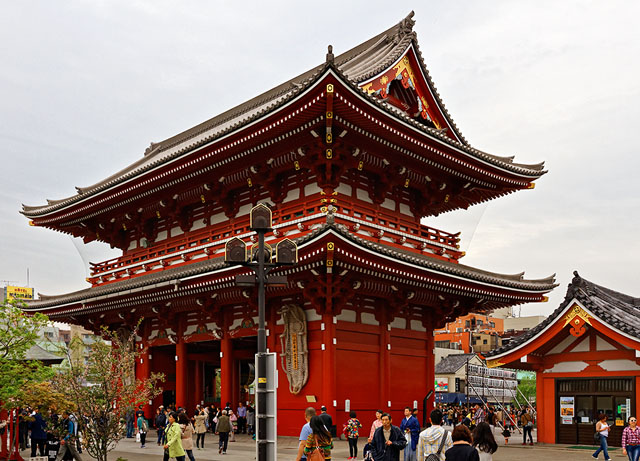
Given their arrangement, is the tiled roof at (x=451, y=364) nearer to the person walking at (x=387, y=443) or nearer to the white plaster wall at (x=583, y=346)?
the white plaster wall at (x=583, y=346)

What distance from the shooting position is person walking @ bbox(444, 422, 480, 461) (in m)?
9.23

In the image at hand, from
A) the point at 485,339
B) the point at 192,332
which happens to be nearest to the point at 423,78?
the point at 192,332

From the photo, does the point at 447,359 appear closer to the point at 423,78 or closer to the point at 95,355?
the point at 423,78

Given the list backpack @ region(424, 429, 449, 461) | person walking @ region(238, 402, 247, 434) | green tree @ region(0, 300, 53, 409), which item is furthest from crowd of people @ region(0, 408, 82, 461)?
backpack @ region(424, 429, 449, 461)

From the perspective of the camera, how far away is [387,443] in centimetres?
1352

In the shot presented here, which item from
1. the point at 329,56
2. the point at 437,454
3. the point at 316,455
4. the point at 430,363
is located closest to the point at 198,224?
the point at 430,363

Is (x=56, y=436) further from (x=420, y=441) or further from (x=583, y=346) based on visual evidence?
(x=583, y=346)

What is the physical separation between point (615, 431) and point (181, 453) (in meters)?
16.4

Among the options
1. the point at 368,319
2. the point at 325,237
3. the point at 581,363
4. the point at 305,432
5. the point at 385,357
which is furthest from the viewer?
the point at 368,319

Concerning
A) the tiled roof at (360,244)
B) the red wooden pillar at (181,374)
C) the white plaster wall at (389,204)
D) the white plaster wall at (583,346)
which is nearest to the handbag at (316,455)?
the tiled roof at (360,244)

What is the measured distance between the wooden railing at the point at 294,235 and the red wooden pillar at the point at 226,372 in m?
3.93

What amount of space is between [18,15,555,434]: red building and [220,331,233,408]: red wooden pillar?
0.29 feet

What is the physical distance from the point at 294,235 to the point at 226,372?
23.8ft

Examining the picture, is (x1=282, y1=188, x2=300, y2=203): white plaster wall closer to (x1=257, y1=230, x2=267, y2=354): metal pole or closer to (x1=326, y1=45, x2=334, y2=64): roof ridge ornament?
(x1=326, y1=45, x2=334, y2=64): roof ridge ornament
